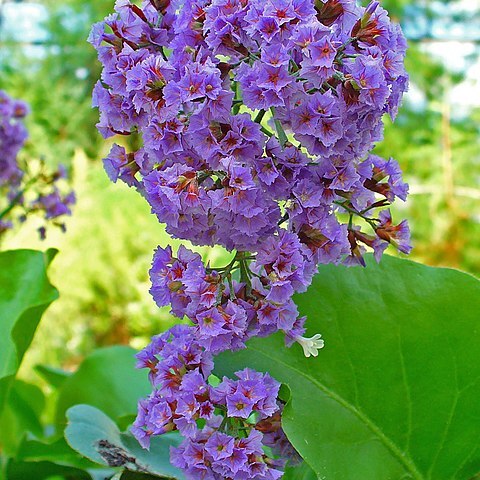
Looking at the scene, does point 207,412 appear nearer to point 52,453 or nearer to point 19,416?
point 52,453

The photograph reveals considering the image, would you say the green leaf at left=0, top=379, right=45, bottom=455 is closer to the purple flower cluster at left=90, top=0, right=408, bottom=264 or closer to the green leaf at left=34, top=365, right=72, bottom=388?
the green leaf at left=34, top=365, right=72, bottom=388

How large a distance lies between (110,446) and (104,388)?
1.38 ft

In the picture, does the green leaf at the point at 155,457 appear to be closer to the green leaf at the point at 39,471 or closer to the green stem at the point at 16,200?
the green leaf at the point at 39,471

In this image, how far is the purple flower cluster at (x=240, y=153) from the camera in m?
0.47

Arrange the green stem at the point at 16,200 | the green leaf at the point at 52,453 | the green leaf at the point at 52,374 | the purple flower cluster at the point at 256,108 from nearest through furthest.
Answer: the purple flower cluster at the point at 256,108
the green leaf at the point at 52,453
the green stem at the point at 16,200
the green leaf at the point at 52,374

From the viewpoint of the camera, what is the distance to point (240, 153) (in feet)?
1.58

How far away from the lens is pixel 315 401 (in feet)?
1.94

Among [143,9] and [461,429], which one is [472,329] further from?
[143,9]

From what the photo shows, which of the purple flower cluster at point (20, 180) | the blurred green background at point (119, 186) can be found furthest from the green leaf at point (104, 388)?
the blurred green background at point (119, 186)

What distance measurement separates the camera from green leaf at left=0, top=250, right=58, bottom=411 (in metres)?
0.76

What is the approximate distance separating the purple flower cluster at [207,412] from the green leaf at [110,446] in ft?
0.16

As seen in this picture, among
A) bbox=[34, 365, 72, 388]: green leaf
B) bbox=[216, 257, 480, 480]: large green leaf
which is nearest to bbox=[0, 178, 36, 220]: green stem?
bbox=[34, 365, 72, 388]: green leaf

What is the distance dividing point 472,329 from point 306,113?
9.8 inches

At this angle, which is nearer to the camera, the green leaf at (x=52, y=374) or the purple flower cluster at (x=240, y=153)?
the purple flower cluster at (x=240, y=153)
